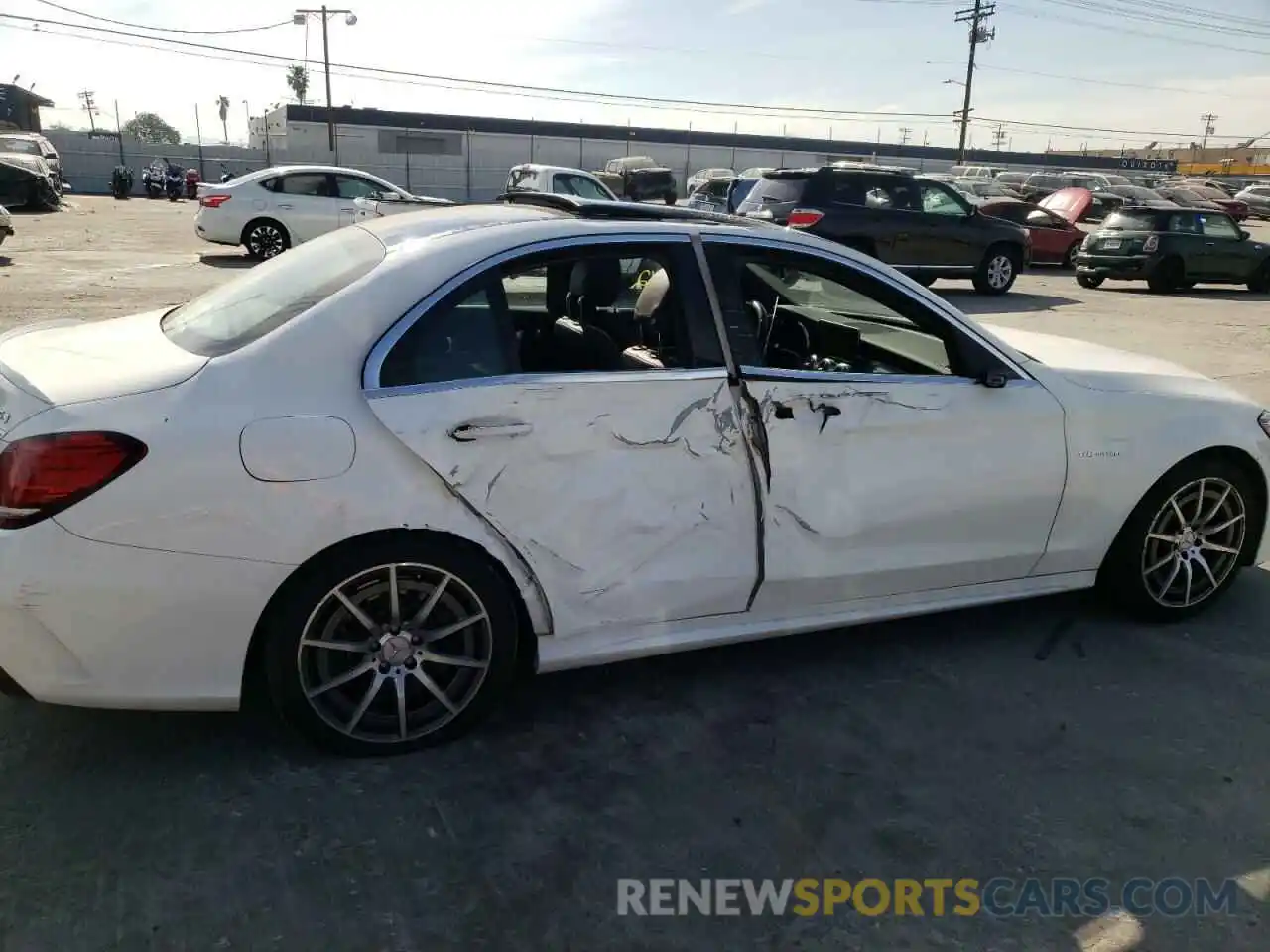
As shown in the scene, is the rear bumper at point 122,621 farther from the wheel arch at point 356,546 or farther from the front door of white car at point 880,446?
the front door of white car at point 880,446

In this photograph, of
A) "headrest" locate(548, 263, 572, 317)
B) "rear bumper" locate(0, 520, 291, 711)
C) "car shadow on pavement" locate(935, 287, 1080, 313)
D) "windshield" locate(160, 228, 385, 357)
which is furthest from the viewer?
"car shadow on pavement" locate(935, 287, 1080, 313)

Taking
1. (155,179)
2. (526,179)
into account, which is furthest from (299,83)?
(526,179)

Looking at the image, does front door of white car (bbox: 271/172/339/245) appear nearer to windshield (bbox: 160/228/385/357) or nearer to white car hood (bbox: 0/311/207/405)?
windshield (bbox: 160/228/385/357)

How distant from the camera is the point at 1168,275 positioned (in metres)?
16.7

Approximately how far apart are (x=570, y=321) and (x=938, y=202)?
12.8 metres

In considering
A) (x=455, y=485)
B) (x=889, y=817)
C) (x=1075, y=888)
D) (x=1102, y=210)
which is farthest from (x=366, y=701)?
(x=1102, y=210)

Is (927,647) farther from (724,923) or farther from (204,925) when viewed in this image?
(204,925)

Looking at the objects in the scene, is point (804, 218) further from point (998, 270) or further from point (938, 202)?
point (998, 270)

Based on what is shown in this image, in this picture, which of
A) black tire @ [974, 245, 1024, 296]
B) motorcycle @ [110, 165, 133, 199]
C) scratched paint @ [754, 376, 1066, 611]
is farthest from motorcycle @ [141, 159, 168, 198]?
scratched paint @ [754, 376, 1066, 611]

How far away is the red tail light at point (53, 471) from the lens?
2.38 m

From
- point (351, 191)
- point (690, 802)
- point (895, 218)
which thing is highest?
point (351, 191)

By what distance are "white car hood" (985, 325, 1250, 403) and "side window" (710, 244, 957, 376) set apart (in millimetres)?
394

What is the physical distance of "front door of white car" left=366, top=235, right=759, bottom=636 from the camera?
273 centimetres

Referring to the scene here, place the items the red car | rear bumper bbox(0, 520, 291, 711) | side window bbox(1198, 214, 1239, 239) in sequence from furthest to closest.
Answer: the red car < side window bbox(1198, 214, 1239, 239) < rear bumper bbox(0, 520, 291, 711)
